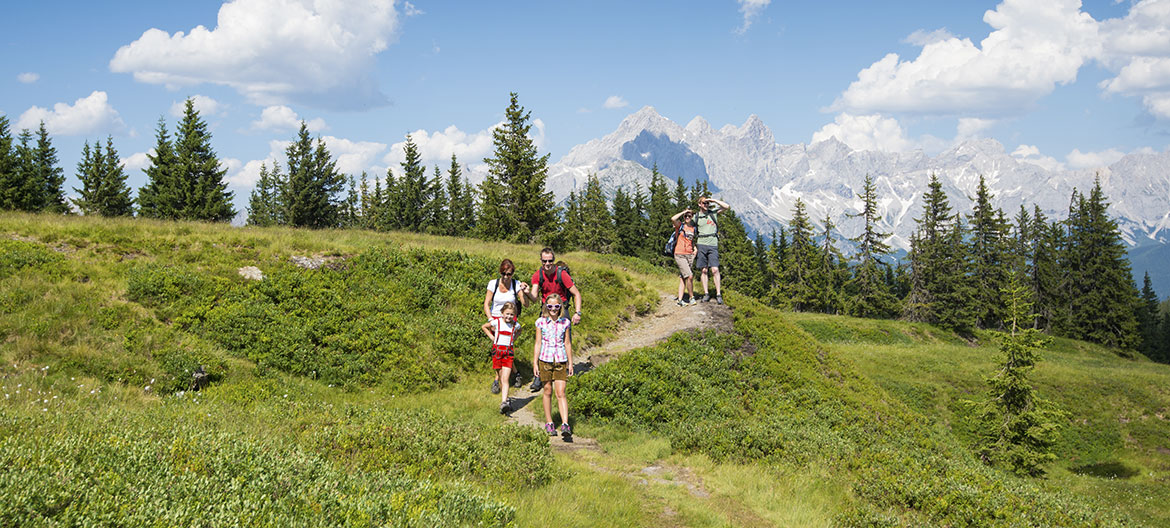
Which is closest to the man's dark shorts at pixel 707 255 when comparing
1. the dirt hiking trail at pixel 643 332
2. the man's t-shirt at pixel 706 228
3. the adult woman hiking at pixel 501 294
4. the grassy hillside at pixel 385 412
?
the man's t-shirt at pixel 706 228

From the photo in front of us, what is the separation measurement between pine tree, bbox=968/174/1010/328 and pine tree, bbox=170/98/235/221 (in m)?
74.5

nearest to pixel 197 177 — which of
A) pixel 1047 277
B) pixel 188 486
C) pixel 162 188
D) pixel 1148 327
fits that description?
pixel 162 188

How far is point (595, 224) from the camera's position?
77.8 m

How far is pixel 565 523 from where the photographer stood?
5.38 metres

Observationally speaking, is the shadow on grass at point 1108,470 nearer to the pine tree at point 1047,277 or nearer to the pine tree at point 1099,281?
the pine tree at point 1099,281

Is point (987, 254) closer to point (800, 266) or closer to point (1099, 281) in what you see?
point (1099, 281)

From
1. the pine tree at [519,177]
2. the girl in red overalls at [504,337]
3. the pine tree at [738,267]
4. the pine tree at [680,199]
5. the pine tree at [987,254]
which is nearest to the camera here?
the girl in red overalls at [504,337]

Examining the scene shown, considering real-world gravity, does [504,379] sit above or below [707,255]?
below

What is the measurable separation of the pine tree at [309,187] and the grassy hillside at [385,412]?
151 feet

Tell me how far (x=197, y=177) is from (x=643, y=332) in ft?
166

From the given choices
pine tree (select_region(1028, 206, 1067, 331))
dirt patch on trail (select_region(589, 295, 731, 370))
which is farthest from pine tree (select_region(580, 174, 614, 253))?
dirt patch on trail (select_region(589, 295, 731, 370))

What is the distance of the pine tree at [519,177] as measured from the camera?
41.9 meters

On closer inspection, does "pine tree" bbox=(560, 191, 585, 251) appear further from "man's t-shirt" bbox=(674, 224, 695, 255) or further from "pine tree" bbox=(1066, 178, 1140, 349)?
"man's t-shirt" bbox=(674, 224, 695, 255)

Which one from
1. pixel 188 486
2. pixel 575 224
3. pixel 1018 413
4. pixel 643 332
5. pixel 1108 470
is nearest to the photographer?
pixel 188 486
